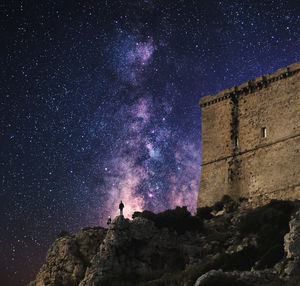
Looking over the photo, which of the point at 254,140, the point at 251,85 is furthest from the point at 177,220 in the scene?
the point at 251,85

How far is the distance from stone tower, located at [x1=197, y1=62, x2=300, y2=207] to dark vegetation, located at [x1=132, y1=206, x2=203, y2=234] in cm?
529

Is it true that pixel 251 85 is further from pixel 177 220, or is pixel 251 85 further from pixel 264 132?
pixel 177 220

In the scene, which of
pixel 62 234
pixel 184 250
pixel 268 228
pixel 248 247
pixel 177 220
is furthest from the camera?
pixel 62 234

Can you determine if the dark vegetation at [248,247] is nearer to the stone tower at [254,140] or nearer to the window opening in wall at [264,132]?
the stone tower at [254,140]

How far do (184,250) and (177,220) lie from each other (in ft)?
9.98

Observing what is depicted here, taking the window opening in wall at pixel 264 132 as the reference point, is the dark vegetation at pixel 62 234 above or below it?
below

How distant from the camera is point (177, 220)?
34.4 metres

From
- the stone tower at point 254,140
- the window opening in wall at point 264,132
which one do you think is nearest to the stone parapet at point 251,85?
the stone tower at point 254,140

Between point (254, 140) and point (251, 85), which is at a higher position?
point (251, 85)

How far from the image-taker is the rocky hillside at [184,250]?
24.4 m

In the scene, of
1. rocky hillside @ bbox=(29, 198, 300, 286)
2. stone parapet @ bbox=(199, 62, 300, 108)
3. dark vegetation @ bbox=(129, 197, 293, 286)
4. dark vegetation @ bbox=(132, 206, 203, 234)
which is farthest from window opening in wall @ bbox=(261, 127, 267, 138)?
dark vegetation @ bbox=(132, 206, 203, 234)

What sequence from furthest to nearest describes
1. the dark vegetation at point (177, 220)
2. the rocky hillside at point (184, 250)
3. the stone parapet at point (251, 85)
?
the stone parapet at point (251, 85), the dark vegetation at point (177, 220), the rocky hillside at point (184, 250)

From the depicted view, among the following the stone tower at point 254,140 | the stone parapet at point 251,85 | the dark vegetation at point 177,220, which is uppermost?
the stone parapet at point 251,85

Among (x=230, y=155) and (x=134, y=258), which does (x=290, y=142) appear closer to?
(x=230, y=155)
